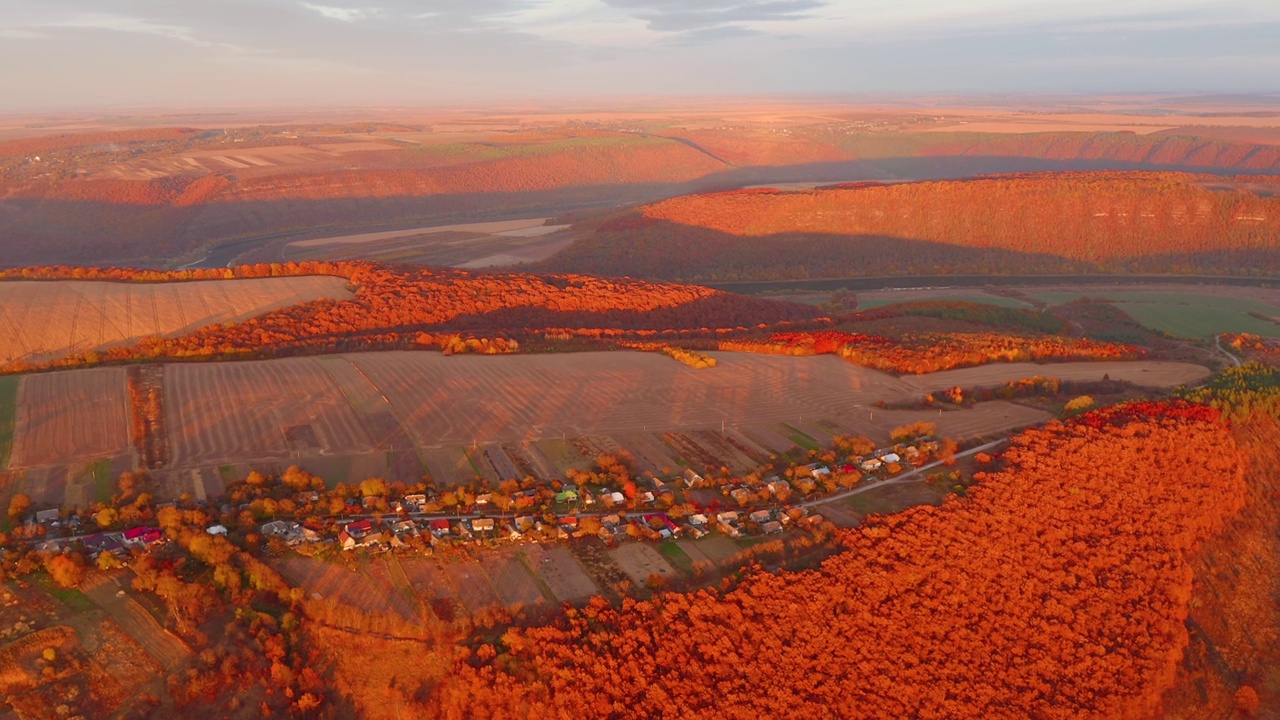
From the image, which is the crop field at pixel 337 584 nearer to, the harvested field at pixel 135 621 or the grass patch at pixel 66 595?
the harvested field at pixel 135 621

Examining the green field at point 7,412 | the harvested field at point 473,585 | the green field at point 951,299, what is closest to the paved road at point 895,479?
the harvested field at point 473,585

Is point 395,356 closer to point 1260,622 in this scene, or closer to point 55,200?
point 1260,622

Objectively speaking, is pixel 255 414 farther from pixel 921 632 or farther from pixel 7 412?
pixel 921 632

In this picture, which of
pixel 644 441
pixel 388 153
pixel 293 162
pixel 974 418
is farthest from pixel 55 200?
pixel 974 418

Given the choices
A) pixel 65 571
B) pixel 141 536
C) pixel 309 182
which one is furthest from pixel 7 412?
pixel 309 182

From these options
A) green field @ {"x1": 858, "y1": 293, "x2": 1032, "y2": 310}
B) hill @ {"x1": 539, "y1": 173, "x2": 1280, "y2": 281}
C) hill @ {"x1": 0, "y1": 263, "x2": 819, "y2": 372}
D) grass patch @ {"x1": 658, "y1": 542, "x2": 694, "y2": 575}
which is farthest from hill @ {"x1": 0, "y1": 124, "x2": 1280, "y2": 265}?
grass patch @ {"x1": 658, "y1": 542, "x2": 694, "y2": 575}
